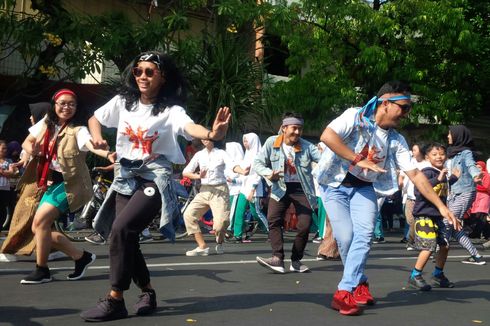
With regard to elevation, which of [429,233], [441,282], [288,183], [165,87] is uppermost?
[165,87]

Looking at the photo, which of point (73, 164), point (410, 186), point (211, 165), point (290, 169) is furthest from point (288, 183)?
point (410, 186)

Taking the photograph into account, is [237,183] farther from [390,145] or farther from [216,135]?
[216,135]

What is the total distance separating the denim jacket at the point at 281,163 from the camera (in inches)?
354

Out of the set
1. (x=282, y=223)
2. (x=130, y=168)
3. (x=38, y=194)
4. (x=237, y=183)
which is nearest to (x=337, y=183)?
(x=130, y=168)

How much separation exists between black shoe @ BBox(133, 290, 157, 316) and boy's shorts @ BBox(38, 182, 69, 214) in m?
1.81

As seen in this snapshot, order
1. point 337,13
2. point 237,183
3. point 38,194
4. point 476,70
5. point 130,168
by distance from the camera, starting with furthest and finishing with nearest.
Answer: point 476,70 → point 337,13 → point 237,183 → point 38,194 → point 130,168

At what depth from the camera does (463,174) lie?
428 inches

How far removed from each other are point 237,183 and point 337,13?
24.2 ft

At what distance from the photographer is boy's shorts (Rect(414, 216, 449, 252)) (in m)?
7.98

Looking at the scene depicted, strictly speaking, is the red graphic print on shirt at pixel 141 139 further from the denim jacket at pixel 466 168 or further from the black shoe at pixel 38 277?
the denim jacket at pixel 466 168

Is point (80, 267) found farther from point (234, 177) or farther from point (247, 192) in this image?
point (234, 177)

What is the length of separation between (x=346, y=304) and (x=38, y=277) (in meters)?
2.88

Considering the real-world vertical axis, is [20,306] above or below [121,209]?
below

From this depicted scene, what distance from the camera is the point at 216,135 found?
5.18 metres
